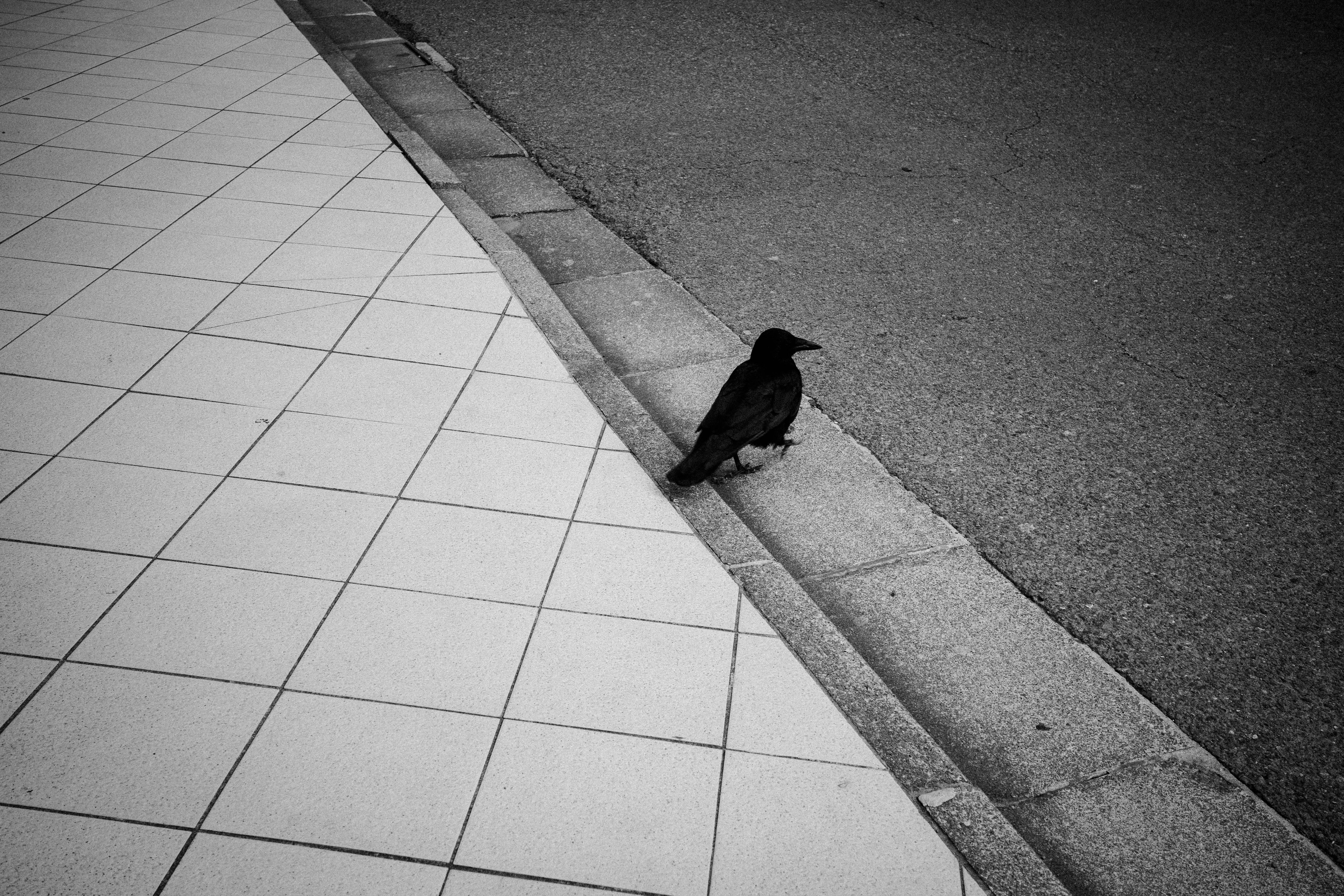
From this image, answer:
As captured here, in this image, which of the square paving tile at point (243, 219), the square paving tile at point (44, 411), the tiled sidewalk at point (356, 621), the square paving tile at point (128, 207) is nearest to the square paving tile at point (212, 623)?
the tiled sidewalk at point (356, 621)

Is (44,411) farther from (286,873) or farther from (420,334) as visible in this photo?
(286,873)

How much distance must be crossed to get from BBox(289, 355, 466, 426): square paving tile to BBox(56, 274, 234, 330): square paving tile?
0.75 m

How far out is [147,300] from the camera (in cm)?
383

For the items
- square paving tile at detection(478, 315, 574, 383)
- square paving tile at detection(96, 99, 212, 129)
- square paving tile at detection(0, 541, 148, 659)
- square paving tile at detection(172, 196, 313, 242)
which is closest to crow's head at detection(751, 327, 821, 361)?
square paving tile at detection(478, 315, 574, 383)

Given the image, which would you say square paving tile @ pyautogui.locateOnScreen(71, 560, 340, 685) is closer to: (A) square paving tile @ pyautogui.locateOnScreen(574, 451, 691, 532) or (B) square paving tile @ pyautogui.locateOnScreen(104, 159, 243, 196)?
(A) square paving tile @ pyautogui.locateOnScreen(574, 451, 691, 532)

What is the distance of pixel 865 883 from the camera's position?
198 cm

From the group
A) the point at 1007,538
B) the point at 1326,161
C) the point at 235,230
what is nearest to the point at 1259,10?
the point at 1326,161

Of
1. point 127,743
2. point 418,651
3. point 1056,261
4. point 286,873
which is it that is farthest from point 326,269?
point 1056,261

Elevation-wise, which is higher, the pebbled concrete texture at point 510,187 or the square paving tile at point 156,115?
the square paving tile at point 156,115

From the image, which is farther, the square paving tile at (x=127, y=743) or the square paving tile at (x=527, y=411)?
the square paving tile at (x=527, y=411)

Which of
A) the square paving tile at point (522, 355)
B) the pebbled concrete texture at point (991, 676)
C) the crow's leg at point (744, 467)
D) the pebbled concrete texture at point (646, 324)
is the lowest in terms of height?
the pebbled concrete texture at point (991, 676)

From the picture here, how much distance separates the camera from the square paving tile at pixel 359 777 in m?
1.99

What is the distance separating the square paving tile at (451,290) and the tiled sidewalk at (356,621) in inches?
0.6

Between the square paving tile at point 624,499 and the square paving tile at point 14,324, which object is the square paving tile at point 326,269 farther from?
the square paving tile at point 624,499
